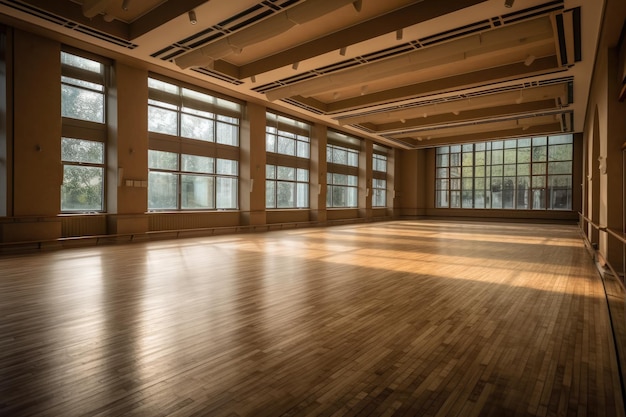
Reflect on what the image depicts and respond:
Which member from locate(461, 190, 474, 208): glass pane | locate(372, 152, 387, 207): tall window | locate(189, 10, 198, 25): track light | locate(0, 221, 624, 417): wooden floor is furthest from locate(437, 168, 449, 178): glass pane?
locate(189, 10, 198, 25): track light

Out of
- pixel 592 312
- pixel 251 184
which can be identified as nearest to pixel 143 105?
pixel 251 184

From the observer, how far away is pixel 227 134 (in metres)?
15.6

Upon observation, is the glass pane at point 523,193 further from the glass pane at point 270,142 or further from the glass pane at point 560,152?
the glass pane at point 270,142

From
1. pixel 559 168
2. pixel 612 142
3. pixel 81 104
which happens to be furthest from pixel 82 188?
pixel 559 168

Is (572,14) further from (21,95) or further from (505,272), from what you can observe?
(21,95)

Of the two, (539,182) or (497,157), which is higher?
(497,157)

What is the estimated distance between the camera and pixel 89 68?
11.3 m

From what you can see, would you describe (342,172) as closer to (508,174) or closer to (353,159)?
(353,159)

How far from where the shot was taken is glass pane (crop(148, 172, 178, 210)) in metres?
13.0

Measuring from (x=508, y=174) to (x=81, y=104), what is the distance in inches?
957

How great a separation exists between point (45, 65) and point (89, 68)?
145 cm

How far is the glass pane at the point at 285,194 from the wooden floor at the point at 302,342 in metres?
11.0

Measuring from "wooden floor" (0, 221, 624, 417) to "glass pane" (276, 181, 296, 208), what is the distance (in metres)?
11.0

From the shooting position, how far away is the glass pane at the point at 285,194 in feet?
59.9
